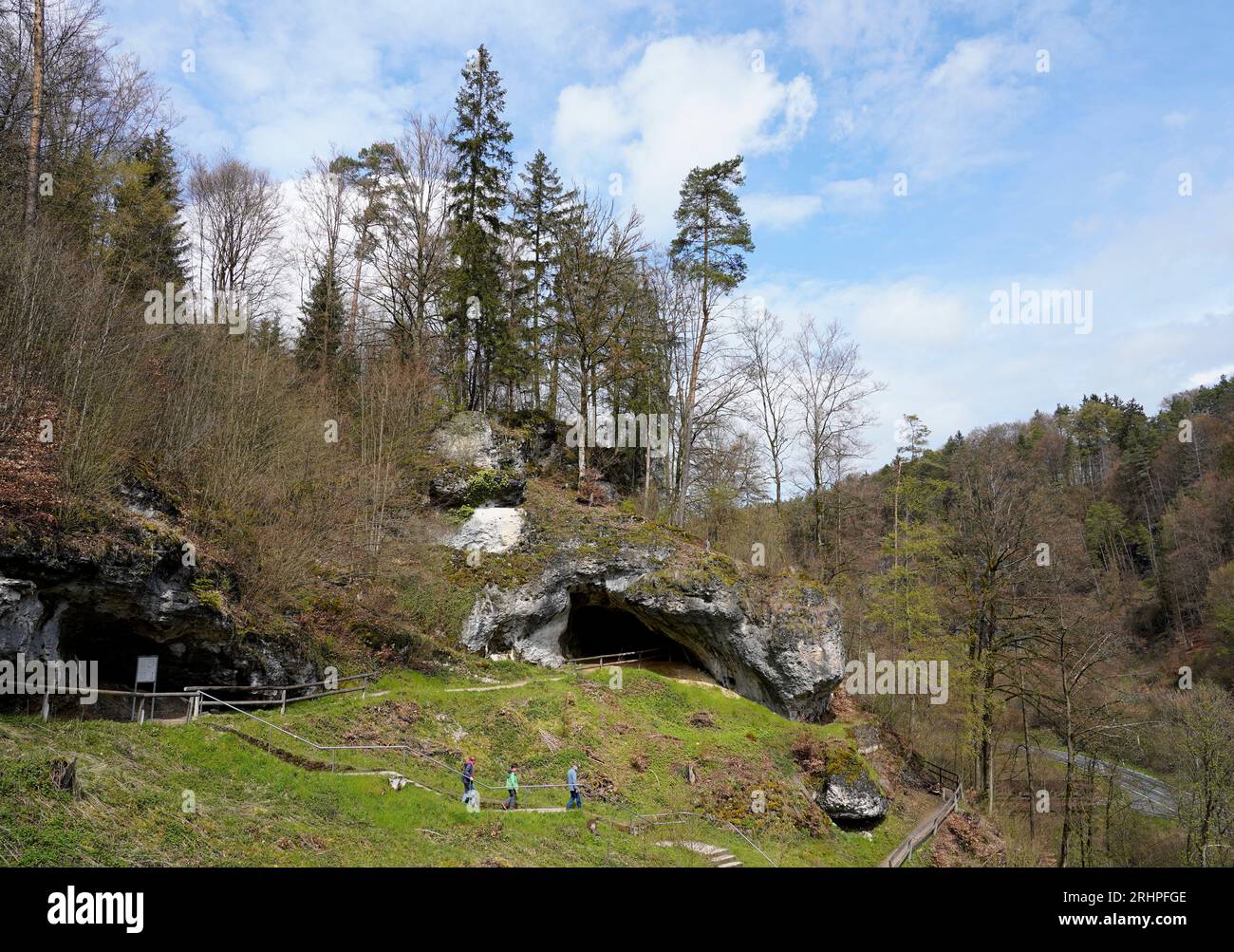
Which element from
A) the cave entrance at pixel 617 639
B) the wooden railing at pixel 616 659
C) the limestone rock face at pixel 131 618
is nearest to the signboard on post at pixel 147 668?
the limestone rock face at pixel 131 618

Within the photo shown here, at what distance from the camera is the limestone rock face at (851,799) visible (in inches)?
749

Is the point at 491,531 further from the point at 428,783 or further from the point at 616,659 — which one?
the point at 428,783

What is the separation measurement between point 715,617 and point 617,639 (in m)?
6.17

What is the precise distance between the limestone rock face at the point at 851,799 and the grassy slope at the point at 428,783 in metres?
A: 0.54

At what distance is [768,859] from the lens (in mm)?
15250

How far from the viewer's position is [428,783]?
45.8ft

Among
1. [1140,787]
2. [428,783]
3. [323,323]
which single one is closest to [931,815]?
[1140,787]

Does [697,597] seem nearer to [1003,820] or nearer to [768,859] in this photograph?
[768,859]

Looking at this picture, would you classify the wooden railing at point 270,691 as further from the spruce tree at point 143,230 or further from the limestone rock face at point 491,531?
the spruce tree at point 143,230

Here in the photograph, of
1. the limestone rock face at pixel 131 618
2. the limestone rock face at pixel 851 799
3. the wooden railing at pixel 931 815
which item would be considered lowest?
the wooden railing at pixel 931 815

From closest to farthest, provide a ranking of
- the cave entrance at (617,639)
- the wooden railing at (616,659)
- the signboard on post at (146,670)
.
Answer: the signboard on post at (146,670) < the wooden railing at (616,659) < the cave entrance at (617,639)

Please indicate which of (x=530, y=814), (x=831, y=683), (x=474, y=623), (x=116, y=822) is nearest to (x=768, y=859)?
(x=530, y=814)

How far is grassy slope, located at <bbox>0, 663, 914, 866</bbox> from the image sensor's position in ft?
27.1

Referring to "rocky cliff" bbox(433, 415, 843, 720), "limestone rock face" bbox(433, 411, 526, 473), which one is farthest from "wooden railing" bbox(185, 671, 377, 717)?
"limestone rock face" bbox(433, 411, 526, 473)
